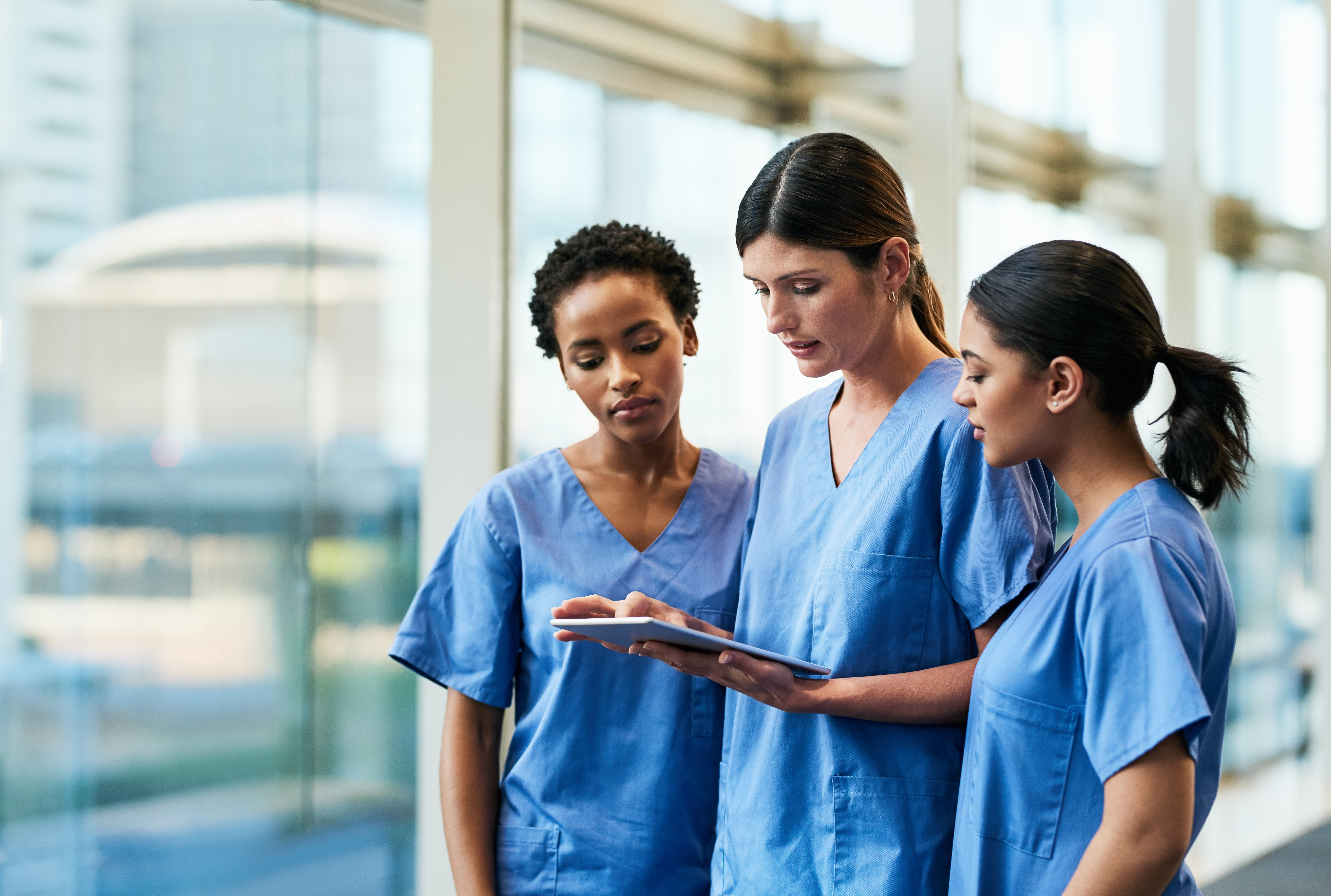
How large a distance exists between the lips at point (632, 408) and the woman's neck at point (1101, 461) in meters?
0.46

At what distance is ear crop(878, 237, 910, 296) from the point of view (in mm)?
1171

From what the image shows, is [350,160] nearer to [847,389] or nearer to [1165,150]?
[847,389]

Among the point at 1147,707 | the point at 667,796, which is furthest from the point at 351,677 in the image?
the point at 1147,707

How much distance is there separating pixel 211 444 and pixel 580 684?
1.12m

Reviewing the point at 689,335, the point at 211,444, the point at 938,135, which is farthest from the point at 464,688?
the point at 938,135

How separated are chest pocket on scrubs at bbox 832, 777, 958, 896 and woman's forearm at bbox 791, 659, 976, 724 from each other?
0.27ft

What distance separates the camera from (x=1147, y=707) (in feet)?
3.10

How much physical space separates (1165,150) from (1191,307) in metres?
0.53

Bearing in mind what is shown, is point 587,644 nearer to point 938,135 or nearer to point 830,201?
point 830,201

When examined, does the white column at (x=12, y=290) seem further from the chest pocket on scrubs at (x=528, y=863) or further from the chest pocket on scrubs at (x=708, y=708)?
the chest pocket on scrubs at (x=708, y=708)

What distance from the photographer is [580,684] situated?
1.32 metres

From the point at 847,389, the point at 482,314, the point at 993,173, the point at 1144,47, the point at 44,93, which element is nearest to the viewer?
the point at 847,389

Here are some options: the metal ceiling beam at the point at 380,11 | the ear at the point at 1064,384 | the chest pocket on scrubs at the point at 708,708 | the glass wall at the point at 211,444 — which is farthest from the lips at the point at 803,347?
the metal ceiling beam at the point at 380,11

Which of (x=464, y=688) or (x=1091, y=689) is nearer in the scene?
(x=1091, y=689)
